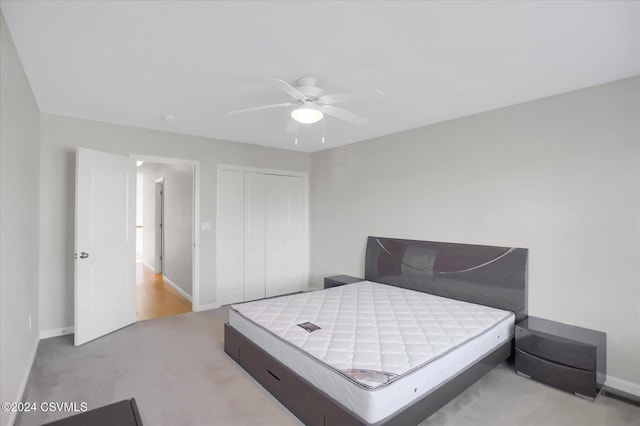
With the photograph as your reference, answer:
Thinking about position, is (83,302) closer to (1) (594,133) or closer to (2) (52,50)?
(2) (52,50)

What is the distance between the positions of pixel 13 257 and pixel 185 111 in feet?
6.41

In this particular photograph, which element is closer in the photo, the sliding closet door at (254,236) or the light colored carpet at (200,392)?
the light colored carpet at (200,392)

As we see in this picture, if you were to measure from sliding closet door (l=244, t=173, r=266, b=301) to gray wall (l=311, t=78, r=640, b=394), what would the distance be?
2084 millimetres

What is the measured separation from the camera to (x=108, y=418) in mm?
1626

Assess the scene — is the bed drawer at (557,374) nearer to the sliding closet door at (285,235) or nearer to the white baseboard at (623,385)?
the white baseboard at (623,385)

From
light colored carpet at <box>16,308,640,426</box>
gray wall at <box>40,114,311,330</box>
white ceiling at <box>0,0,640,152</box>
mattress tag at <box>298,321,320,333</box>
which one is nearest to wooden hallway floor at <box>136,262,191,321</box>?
gray wall at <box>40,114,311,330</box>

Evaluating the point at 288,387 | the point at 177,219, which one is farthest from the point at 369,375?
the point at 177,219

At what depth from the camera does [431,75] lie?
2.46 meters

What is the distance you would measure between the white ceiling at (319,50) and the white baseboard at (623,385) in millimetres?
2396

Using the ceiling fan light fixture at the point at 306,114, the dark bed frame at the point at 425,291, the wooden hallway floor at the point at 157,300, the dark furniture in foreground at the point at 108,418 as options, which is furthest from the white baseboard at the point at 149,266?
the ceiling fan light fixture at the point at 306,114

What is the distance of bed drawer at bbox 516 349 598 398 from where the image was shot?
2295mm

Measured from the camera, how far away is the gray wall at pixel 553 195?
2463 millimetres

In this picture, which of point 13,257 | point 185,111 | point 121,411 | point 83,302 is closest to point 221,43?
point 185,111

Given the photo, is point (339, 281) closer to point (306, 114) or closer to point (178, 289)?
point (306, 114)
